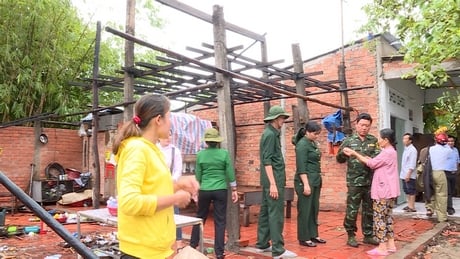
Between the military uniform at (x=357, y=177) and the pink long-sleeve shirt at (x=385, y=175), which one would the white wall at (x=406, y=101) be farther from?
the pink long-sleeve shirt at (x=385, y=175)

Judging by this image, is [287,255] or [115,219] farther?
[287,255]

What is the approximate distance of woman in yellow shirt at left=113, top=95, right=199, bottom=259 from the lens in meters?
1.90

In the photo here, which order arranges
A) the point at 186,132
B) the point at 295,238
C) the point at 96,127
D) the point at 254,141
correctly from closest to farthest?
the point at 295,238
the point at 186,132
the point at 96,127
the point at 254,141

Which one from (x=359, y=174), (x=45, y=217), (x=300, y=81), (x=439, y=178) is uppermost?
(x=300, y=81)

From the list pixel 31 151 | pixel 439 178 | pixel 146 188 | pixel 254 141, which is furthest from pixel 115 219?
pixel 31 151

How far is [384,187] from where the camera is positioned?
5195 mm

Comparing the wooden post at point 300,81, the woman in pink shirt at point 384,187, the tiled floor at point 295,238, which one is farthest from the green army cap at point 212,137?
the wooden post at point 300,81

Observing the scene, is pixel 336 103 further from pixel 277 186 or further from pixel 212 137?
pixel 212 137

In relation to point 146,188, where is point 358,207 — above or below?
below

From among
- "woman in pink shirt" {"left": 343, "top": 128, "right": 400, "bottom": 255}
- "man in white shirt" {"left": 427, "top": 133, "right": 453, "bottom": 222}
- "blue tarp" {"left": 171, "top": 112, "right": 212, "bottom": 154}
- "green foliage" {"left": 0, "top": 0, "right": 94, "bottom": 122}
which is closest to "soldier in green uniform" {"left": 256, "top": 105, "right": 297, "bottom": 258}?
"woman in pink shirt" {"left": 343, "top": 128, "right": 400, "bottom": 255}

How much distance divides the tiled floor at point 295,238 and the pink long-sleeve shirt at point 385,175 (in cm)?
87

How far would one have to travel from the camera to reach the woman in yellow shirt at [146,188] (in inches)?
74.9

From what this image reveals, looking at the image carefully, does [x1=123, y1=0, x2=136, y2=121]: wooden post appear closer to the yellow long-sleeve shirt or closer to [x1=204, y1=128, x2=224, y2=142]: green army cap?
[x1=204, y1=128, x2=224, y2=142]: green army cap

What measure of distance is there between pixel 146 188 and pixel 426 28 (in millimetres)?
4005
